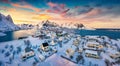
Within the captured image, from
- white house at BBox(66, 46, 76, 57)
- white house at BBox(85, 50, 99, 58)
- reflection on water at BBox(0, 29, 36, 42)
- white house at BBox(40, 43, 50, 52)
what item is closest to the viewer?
white house at BBox(85, 50, 99, 58)

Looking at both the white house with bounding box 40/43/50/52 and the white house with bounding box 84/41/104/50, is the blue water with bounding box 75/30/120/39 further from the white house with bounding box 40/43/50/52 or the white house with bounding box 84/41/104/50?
the white house with bounding box 40/43/50/52

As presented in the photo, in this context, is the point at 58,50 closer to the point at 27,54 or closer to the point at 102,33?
the point at 27,54

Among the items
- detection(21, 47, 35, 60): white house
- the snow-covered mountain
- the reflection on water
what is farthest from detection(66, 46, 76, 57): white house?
the snow-covered mountain

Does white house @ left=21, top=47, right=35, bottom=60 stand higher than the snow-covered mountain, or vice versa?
the snow-covered mountain

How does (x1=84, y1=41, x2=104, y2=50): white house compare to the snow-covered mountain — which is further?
the snow-covered mountain

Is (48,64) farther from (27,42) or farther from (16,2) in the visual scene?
(16,2)

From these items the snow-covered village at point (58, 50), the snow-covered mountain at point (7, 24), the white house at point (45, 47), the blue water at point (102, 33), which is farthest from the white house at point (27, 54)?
the blue water at point (102, 33)

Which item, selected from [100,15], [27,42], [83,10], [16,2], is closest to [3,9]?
[16,2]
